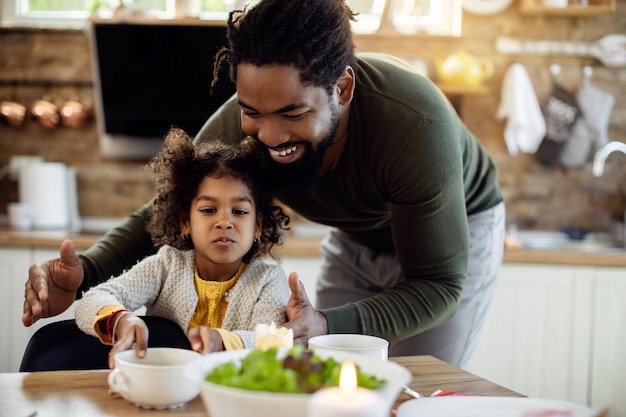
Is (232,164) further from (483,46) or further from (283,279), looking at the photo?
(483,46)

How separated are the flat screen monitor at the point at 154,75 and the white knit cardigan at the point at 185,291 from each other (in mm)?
1795

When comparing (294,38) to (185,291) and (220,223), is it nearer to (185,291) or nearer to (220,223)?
(220,223)

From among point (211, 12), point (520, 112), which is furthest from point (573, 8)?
point (211, 12)

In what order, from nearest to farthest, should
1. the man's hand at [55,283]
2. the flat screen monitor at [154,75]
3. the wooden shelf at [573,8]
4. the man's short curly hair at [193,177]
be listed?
the man's hand at [55,283], the man's short curly hair at [193,177], the flat screen monitor at [154,75], the wooden shelf at [573,8]

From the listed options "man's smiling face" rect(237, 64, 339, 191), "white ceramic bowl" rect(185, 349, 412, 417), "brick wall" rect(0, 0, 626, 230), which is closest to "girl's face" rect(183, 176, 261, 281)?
"man's smiling face" rect(237, 64, 339, 191)

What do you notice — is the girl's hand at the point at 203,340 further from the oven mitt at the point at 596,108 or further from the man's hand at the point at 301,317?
the oven mitt at the point at 596,108

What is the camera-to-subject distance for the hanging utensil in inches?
138

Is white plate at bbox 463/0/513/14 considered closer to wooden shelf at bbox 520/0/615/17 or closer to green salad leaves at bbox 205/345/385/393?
wooden shelf at bbox 520/0/615/17

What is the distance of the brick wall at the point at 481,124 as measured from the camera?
11.6ft

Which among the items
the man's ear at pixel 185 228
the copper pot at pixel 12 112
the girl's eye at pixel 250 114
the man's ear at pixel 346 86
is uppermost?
the copper pot at pixel 12 112

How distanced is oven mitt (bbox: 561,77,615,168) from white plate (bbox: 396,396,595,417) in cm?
274

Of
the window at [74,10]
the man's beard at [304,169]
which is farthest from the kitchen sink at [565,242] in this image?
the man's beard at [304,169]

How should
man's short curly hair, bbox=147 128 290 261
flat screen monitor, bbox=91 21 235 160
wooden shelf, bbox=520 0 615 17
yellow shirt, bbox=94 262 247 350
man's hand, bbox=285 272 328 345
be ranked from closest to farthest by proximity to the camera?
man's hand, bbox=285 272 328 345 < yellow shirt, bbox=94 262 247 350 < man's short curly hair, bbox=147 128 290 261 < flat screen monitor, bbox=91 21 235 160 < wooden shelf, bbox=520 0 615 17

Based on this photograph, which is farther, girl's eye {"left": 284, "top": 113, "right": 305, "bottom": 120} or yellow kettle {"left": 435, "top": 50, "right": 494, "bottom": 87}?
yellow kettle {"left": 435, "top": 50, "right": 494, "bottom": 87}
